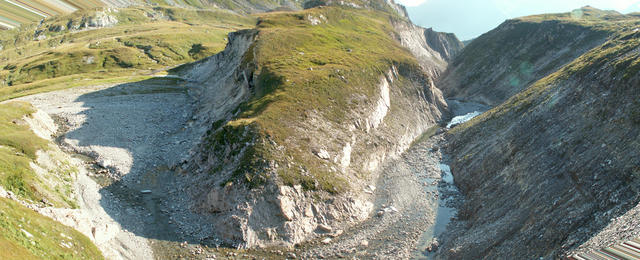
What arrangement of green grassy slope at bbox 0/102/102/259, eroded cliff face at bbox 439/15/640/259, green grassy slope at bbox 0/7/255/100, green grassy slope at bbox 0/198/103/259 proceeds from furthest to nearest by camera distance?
green grassy slope at bbox 0/7/255/100, eroded cliff face at bbox 439/15/640/259, green grassy slope at bbox 0/102/102/259, green grassy slope at bbox 0/198/103/259

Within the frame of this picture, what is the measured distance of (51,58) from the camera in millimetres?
132250

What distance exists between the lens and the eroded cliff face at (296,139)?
37656 millimetres

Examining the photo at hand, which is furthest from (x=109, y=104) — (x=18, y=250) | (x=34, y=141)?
(x=18, y=250)

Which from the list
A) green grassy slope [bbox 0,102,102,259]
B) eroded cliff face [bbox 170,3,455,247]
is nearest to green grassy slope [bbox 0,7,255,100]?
green grassy slope [bbox 0,102,102,259]

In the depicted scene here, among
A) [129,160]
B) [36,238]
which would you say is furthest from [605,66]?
[129,160]

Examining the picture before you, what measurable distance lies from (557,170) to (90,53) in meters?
165

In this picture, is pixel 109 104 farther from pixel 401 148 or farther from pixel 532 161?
pixel 532 161

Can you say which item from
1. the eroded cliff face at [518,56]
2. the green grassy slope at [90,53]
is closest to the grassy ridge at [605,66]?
the eroded cliff face at [518,56]

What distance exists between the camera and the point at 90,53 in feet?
A: 459

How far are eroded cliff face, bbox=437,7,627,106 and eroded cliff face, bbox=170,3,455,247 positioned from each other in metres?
33.8

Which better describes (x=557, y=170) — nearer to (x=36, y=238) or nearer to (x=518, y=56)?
(x=36, y=238)

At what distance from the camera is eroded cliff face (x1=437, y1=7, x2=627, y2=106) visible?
103m

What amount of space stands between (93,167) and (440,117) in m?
77.5

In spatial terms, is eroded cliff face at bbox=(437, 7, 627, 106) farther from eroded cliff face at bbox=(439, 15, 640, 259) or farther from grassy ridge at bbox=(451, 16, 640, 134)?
eroded cliff face at bbox=(439, 15, 640, 259)
